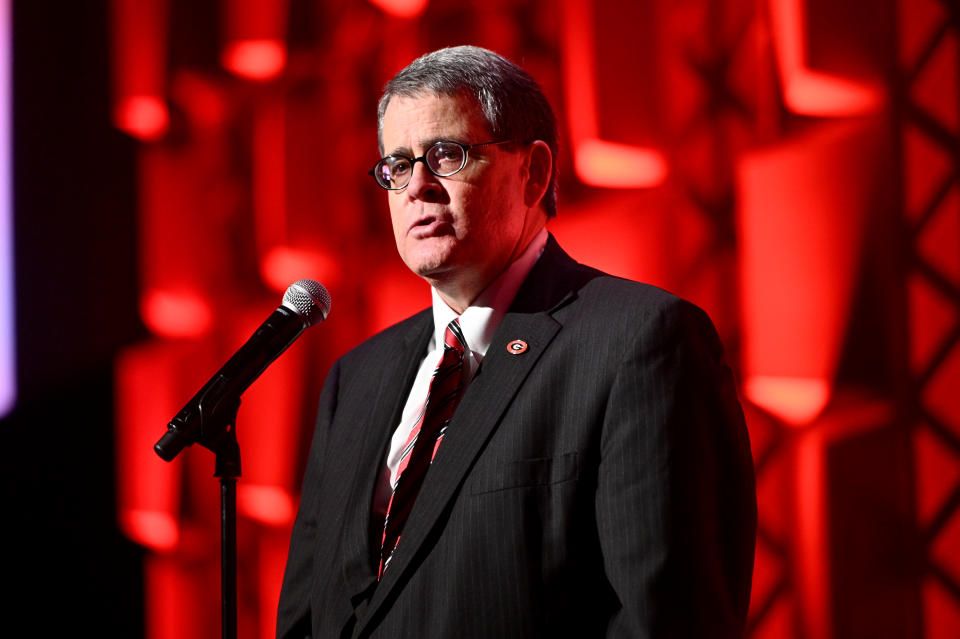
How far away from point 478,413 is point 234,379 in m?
0.41

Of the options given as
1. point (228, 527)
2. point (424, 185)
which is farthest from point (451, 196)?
point (228, 527)

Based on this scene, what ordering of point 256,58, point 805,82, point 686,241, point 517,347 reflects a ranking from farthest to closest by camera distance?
point 256,58, point 686,241, point 805,82, point 517,347

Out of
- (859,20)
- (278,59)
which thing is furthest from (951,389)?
(278,59)

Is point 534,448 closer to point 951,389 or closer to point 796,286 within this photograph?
point 796,286

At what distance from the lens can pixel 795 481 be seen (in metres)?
2.13

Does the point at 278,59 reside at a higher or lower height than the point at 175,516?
higher

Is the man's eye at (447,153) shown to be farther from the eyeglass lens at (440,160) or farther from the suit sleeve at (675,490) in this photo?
the suit sleeve at (675,490)

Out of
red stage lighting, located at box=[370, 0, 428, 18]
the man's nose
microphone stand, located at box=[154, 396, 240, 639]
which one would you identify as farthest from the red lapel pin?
red stage lighting, located at box=[370, 0, 428, 18]

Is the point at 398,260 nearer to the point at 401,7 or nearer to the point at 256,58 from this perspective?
the point at 401,7

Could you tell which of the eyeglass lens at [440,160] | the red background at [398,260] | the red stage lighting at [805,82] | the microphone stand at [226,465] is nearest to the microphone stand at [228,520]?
the microphone stand at [226,465]

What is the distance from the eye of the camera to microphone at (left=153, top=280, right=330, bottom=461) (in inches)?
53.4

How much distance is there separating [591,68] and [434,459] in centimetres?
137

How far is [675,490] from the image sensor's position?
4.29 ft

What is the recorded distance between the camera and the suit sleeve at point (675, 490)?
4.19ft
